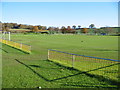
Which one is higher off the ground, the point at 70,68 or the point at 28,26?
the point at 28,26

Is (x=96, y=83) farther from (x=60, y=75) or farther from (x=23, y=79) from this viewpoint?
(x=23, y=79)

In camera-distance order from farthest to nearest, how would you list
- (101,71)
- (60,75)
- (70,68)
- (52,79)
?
(70,68), (101,71), (60,75), (52,79)

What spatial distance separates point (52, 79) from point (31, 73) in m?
1.49

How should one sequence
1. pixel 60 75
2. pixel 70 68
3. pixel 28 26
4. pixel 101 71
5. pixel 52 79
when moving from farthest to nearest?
pixel 28 26
pixel 70 68
pixel 101 71
pixel 60 75
pixel 52 79

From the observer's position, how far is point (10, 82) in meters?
6.67

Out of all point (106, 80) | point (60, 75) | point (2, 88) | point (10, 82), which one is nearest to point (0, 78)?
point (10, 82)

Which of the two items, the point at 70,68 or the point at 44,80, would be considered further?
the point at 70,68

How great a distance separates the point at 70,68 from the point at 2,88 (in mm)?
4098

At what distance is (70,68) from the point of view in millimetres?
9023

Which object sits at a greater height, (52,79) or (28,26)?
(28,26)

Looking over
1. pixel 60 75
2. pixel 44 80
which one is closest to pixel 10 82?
pixel 44 80

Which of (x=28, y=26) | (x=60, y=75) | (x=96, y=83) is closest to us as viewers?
(x=96, y=83)

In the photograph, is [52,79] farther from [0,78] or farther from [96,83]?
[0,78]

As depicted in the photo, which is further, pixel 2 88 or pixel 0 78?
pixel 0 78
